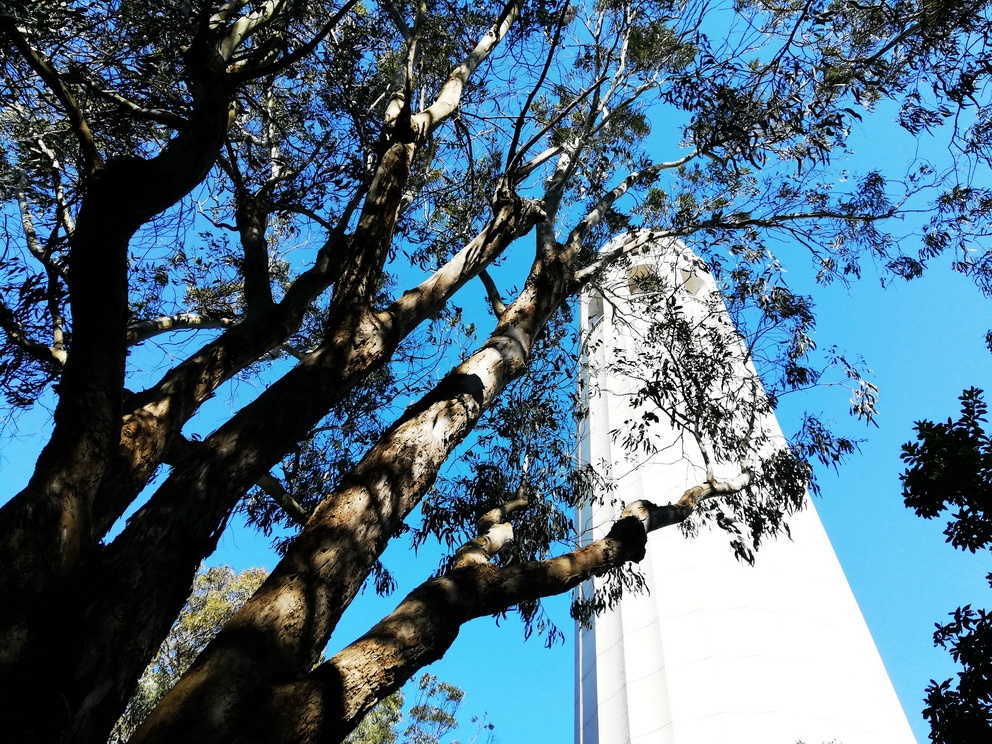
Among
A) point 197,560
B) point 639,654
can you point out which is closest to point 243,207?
point 197,560

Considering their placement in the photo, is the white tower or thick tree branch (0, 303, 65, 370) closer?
thick tree branch (0, 303, 65, 370)

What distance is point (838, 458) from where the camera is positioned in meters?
6.80

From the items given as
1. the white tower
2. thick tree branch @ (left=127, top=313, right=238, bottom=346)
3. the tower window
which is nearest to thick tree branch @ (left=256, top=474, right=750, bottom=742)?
thick tree branch @ (left=127, top=313, right=238, bottom=346)

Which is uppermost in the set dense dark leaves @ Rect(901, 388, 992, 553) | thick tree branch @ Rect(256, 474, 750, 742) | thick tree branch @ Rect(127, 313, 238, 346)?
thick tree branch @ Rect(127, 313, 238, 346)

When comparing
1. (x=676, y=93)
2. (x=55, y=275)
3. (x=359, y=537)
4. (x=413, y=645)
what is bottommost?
(x=413, y=645)

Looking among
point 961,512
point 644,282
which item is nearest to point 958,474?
point 961,512

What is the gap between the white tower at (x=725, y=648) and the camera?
10734 mm

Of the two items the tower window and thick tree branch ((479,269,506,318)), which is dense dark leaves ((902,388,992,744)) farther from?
the tower window

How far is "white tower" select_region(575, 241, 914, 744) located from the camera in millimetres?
10734

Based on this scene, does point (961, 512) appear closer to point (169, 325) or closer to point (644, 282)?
point (644, 282)

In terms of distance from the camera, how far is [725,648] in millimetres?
11773

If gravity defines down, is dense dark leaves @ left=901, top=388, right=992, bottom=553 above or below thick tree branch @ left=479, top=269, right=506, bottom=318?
below

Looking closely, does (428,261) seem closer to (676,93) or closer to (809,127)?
(676,93)

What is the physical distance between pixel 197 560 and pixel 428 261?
227 inches
